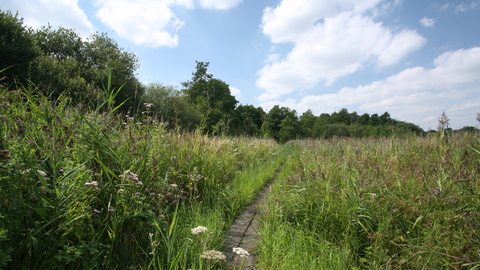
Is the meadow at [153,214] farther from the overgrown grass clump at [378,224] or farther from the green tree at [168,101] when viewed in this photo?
the green tree at [168,101]

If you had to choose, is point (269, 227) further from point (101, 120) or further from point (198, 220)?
point (101, 120)

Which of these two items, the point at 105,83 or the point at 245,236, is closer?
the point at 245,236

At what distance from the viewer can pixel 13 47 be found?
13.4 metres

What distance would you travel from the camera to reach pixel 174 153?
3.56 metres

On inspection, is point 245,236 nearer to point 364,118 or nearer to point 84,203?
point 84,203

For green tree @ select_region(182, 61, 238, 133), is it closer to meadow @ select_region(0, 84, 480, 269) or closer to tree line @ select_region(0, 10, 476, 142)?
tree line @ select_region(0, 10, 476, 142)

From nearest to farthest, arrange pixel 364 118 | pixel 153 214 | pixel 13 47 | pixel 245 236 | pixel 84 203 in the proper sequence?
pixel 84 203
pixel 153 214
pixel 245 236
pixel 13 47
pixel 364 118

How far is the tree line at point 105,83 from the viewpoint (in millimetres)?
Result: 3799

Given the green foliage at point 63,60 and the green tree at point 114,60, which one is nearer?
the green foliage at point 63,60

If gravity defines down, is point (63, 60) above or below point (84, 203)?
above

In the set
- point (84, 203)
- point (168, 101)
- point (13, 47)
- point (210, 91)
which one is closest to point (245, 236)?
point (84, 203)

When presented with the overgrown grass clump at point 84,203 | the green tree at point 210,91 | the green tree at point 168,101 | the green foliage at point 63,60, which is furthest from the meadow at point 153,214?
the green tree at point 210,91

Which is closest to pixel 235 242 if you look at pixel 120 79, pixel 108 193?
pixel 108 193

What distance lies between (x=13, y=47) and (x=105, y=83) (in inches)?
283
